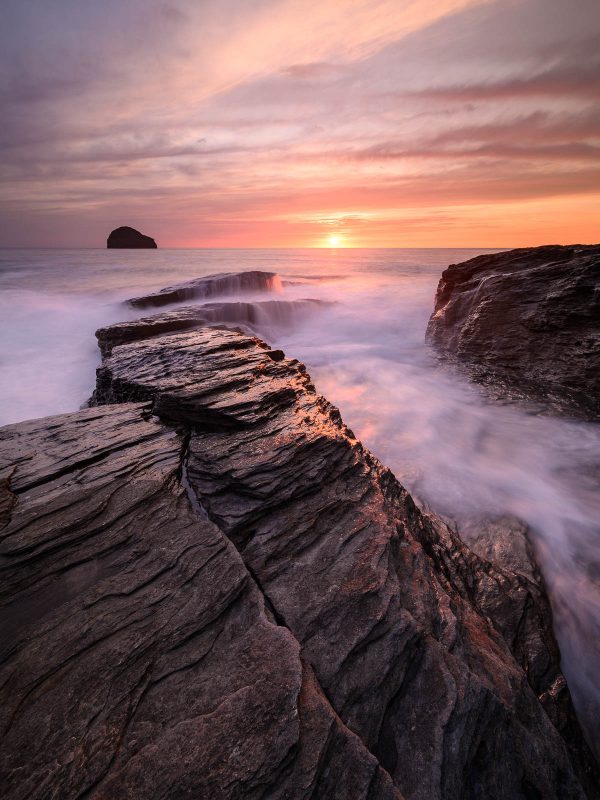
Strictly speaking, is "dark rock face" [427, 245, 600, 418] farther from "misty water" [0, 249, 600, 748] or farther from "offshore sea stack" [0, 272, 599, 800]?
"offshore sea stack" [0, 272, 599, 800]

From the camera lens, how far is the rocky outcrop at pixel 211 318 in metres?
12.2

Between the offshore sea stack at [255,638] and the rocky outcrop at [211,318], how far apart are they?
798 cm

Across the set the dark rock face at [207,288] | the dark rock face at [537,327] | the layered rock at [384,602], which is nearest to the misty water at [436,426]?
the dark rock face at [537,327]

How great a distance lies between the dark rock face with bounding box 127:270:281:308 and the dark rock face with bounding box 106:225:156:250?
565 ft

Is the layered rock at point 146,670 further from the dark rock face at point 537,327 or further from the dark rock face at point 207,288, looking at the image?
the dark rock face at point 207,288

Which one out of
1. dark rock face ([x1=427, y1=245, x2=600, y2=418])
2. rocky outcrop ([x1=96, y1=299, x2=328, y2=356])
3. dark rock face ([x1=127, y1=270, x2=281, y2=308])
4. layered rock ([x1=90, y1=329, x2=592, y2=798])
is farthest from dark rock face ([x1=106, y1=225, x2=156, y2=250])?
layered rock ([x1=90, y1=329, x2=592, y2=798])

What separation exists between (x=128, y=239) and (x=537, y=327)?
193301 millimetres

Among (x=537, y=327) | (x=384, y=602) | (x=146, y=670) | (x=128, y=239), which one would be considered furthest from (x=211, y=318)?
(x=128, y=239)

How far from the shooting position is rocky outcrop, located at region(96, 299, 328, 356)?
12.2m

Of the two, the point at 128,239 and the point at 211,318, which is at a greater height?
the point at 128,239

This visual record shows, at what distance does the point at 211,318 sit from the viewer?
619 inches

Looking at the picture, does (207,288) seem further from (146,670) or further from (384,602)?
(146,670)

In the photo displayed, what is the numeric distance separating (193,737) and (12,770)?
37.3 inches

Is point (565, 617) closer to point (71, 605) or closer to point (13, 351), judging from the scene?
point (71, 605)
